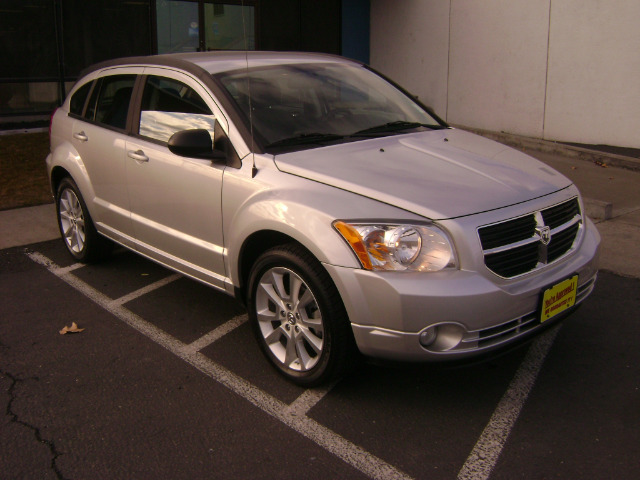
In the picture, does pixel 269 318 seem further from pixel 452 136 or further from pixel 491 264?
pixel 452 136

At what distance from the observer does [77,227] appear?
5.70 meters

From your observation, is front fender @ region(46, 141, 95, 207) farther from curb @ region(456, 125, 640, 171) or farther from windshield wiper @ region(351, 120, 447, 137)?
curb @ region(456, 125, 640, 171)

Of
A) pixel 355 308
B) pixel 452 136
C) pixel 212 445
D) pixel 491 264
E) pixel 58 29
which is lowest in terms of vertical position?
pixel 212 445

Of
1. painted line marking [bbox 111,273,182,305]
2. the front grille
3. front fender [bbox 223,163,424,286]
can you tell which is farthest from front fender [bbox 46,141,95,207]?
the front grille

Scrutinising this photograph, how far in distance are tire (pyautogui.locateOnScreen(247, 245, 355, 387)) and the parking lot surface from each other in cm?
16

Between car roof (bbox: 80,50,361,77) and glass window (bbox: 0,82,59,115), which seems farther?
glass window (bbox: 0,82,59,115)

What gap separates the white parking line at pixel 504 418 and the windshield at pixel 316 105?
1.64m

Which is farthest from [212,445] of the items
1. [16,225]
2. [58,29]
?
[58,29]

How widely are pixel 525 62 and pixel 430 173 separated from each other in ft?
27.9

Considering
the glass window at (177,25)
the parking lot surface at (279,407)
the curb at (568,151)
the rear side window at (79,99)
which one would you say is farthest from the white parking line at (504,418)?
the glass window at (177,25)

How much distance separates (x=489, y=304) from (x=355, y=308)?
0.62 m

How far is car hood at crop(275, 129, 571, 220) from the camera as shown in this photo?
10.9ft

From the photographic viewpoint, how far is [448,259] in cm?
315

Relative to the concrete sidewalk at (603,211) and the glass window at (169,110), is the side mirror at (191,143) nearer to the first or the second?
the glass window at (169,110)
